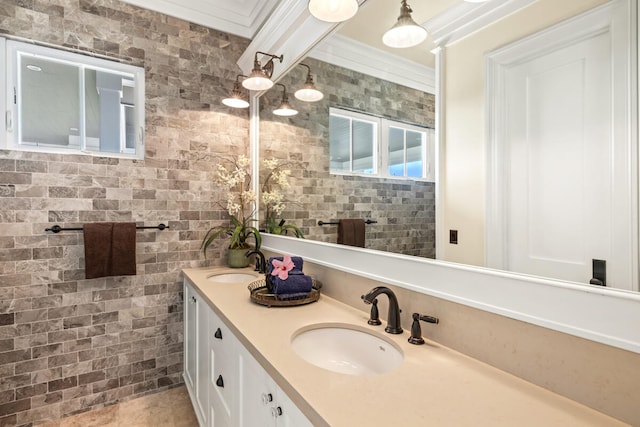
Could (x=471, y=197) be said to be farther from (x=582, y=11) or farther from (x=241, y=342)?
(x=241, y=342)

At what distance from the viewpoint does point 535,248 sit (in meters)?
0.81

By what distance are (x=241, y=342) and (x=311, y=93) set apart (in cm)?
137

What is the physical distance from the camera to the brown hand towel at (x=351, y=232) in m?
1.41

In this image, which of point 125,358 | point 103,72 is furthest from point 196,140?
point 125,358

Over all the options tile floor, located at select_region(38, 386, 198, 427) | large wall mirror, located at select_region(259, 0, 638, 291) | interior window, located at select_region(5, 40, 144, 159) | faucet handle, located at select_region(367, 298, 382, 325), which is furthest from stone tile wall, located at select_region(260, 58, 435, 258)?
tile floor, located at select_region(38, 386, 198, 427)

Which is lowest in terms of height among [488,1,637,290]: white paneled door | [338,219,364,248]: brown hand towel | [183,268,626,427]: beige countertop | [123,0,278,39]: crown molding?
[183,268,626,427]: beige countertop

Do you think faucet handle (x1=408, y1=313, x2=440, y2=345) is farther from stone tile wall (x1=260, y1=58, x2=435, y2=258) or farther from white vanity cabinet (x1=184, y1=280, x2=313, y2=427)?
white vanity cabinet (x1=184, y1=280, x2=313, y2=427)

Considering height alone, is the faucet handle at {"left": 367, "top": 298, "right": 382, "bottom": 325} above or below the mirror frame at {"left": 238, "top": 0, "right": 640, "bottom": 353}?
below

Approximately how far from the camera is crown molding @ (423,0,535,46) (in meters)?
0.85

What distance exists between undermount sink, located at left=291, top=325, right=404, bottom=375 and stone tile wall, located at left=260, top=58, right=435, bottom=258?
356 millimetres

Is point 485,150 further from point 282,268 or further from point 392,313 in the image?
point 282,268

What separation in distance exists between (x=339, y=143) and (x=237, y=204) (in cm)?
124

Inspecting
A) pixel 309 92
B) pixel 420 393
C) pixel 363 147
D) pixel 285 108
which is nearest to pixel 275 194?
pixel 285 108

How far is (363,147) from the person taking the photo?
142 cm
